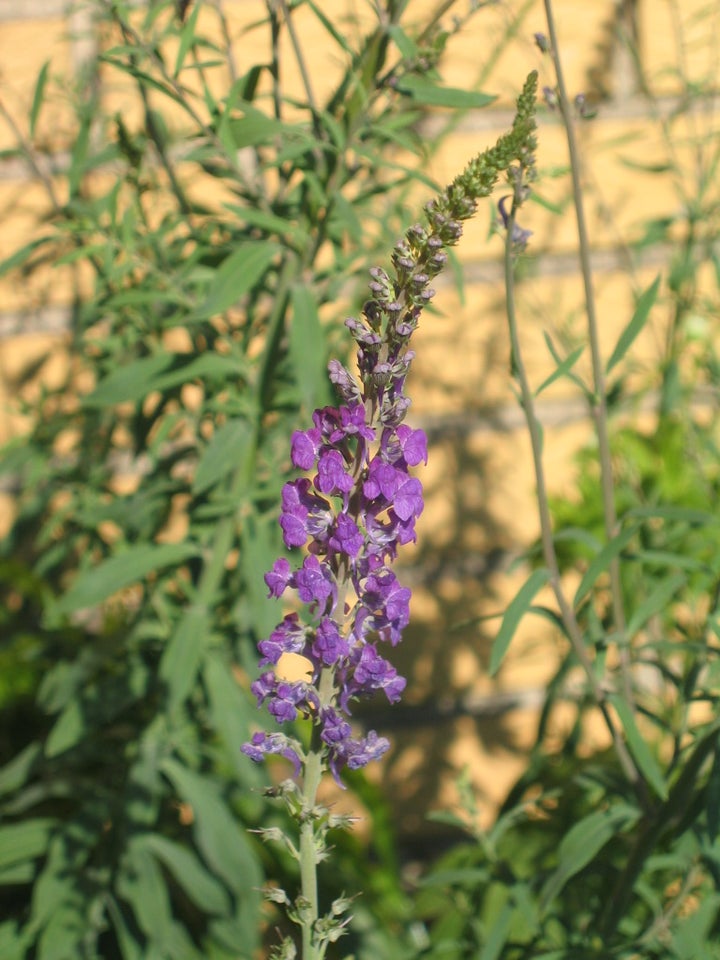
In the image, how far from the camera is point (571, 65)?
212cm

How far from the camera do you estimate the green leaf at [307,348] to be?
3.78 feet

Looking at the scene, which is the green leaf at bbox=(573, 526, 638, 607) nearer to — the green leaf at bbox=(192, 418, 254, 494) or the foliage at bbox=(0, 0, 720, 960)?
the foliage at bbox=(0, 0, 720, 960)

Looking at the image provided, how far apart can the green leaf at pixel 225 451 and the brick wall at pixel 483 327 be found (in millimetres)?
807

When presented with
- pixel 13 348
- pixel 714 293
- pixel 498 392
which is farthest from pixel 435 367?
pixel 13 348

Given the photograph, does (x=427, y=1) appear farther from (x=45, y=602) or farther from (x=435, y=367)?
(x=45, y=602)

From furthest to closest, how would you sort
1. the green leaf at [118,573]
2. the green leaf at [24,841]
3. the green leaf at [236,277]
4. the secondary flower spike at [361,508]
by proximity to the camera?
the green leaf at [24,841] → the green leaf at [118,573] → the green leaf at [236,277] → the secondary flower spike at [361,508]

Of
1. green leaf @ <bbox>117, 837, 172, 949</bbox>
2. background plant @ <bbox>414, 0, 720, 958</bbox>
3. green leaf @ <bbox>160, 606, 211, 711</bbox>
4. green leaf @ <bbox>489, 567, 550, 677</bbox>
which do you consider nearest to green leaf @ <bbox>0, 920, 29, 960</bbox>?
green leaf @ <bbox>117, 837, 172, 949</bbox>

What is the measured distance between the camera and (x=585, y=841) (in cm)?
108

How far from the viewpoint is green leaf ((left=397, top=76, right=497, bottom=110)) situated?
116cm

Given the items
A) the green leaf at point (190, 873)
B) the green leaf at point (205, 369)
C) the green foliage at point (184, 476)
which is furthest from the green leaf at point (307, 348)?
the green leaf at point (190, 873)

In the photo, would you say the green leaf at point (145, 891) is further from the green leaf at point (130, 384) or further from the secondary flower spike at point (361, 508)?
the secondary flower spike at point (361, 508)

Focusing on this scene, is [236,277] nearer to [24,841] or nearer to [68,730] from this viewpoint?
[68,730]

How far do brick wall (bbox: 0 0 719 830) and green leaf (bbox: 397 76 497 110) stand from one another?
79 centimetres

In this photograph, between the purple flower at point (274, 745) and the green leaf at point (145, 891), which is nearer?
the purple flower at point (274, 745)
